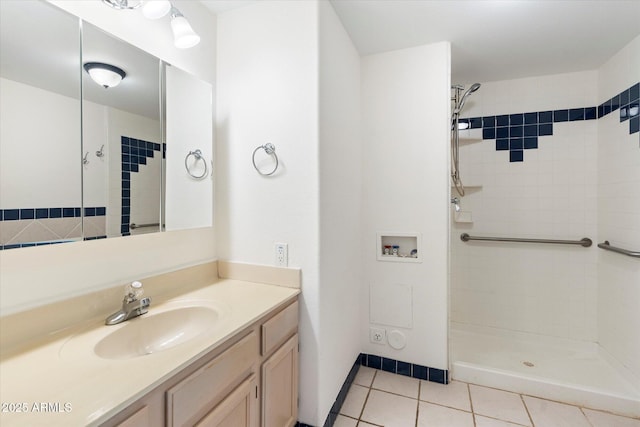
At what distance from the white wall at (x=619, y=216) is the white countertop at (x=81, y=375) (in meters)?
2.50

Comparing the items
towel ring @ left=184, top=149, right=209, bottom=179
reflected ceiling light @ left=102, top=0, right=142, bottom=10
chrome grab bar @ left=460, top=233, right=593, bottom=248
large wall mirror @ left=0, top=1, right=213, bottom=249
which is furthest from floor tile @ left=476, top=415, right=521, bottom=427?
reflected ceiling light @ left=102, top=0, right=142, bottom=10

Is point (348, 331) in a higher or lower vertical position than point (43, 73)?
lower

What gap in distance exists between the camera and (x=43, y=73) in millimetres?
1010

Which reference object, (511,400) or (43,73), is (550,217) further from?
(43,73)

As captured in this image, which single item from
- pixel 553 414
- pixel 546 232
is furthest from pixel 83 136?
pixel 546 232

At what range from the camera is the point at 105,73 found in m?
1.19

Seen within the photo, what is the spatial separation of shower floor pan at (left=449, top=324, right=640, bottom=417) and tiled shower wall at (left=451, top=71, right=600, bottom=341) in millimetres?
104

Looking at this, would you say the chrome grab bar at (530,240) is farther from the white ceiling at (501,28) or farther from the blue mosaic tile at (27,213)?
the blue mosaic tile at (27,213)

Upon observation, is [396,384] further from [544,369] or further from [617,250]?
[617,250]

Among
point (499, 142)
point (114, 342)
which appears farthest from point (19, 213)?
point (499, 142)

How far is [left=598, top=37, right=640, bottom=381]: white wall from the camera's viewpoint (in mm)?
1908

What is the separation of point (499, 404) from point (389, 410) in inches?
27.7

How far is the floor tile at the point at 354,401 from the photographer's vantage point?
5.79ft

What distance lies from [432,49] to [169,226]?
2011mm
